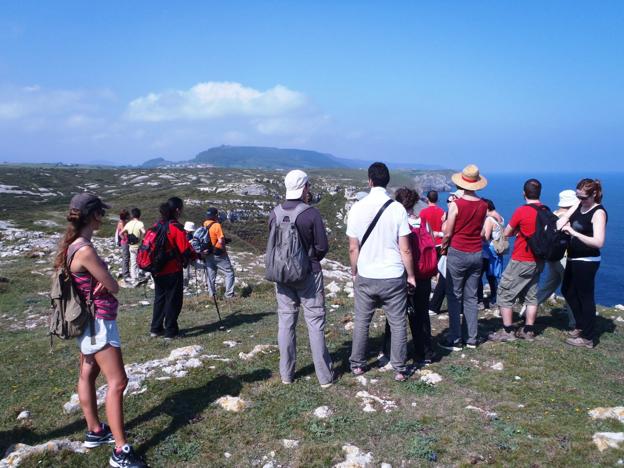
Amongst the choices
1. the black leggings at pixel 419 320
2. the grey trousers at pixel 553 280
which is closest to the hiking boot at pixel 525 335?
the grey trousers at pixel 553 280

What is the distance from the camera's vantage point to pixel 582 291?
734 cm

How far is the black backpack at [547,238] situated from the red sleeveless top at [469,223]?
106cm

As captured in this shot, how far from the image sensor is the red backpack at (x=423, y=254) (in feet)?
20.2

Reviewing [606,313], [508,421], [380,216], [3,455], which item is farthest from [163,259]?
[606,313]

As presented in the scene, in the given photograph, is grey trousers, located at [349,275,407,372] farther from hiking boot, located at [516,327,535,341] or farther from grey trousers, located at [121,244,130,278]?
grey trousers, located at [121,244,130,278]

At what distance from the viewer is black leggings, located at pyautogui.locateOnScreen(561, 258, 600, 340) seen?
285 inches

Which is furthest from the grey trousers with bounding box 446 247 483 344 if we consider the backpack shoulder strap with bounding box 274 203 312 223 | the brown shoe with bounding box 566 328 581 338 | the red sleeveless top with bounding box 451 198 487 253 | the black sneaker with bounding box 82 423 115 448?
the black sneaker with bounding box 82 423 115 448

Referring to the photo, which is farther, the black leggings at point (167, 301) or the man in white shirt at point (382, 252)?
the black leggings at point (167, 301)

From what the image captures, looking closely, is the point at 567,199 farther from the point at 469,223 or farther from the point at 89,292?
the point at 89,292

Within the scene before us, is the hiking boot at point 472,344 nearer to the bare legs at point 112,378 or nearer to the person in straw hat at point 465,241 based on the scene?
the person in straw hat at point 465,241

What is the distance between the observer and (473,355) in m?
7.05

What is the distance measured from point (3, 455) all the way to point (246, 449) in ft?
8.46

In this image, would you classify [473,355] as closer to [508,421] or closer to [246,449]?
[508,421]

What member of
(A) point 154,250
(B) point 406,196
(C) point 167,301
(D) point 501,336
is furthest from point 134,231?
(D) point 501,336
